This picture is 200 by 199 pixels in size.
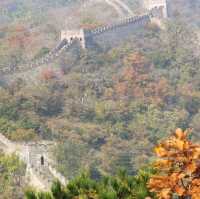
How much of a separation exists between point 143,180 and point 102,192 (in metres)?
0.85

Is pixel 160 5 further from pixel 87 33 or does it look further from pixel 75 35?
pixel 75 35

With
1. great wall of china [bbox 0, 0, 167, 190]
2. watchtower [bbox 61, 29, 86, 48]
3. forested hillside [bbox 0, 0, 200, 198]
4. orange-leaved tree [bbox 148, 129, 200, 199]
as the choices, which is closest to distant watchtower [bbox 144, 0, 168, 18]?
great wall of china [bbox 0, 0, 167, 190]

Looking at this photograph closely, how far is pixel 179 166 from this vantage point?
415 inches

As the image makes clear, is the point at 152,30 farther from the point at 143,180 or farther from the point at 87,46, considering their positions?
the point at 143,180

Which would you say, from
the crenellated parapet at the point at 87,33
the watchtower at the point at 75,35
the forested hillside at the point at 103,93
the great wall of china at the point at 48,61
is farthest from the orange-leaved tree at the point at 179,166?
the watchtower at the point at 75,35

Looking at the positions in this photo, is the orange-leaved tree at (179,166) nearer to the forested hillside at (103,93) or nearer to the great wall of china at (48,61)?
the great wall of china at (48,61)

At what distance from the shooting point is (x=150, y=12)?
58281 millimetres

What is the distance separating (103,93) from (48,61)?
4.29m

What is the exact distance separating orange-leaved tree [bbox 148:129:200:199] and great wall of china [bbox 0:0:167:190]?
2075 centimetres

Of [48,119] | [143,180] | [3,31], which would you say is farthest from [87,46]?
[143,180]

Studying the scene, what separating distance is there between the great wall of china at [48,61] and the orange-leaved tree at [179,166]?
68.1 feet

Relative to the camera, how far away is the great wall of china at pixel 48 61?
33.1 meters

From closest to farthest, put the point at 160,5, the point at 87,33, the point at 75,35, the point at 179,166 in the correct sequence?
the point at 179,166 → the point at 75,35 → the point at 87,33 → the point at 160,5

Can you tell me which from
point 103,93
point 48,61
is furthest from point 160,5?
point 103,93
